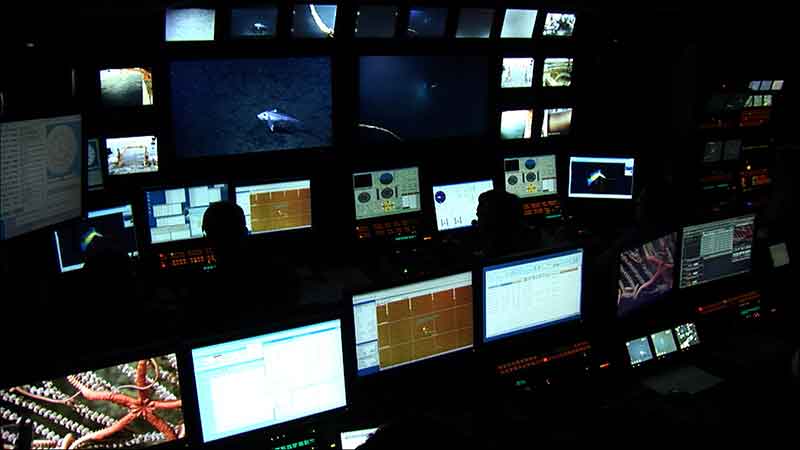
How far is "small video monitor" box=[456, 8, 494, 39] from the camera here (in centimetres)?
587

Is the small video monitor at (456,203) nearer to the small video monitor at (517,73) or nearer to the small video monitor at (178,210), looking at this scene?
the small video monitor at (517,73)

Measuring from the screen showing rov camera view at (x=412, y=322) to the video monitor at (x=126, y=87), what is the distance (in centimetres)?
320

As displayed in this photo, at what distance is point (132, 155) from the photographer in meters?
4.68

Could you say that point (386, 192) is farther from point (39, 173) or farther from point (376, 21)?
point (39, 173)

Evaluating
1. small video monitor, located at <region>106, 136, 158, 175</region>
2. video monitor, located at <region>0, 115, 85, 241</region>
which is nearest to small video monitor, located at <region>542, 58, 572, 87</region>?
small video monitor, located at <region>106, 136, 158, 175</region>

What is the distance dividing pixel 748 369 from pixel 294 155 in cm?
370

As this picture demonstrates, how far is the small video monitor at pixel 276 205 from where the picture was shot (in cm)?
458

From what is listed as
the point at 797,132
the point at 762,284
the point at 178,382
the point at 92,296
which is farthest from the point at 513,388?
the point at 797,132

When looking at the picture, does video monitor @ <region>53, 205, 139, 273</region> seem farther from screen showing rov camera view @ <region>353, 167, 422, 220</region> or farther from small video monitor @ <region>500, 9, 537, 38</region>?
small video monitor @ <region>500, 9, 537, 38</region>

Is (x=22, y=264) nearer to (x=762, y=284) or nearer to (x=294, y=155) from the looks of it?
(x=294, y=155)

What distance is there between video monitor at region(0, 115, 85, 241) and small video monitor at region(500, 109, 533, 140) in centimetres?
404

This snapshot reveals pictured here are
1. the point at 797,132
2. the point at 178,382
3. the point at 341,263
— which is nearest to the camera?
the point at 178,382

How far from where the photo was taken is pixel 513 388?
2.47 m

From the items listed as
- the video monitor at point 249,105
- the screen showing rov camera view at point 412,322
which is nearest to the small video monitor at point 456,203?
the video monitor at point 249,105
